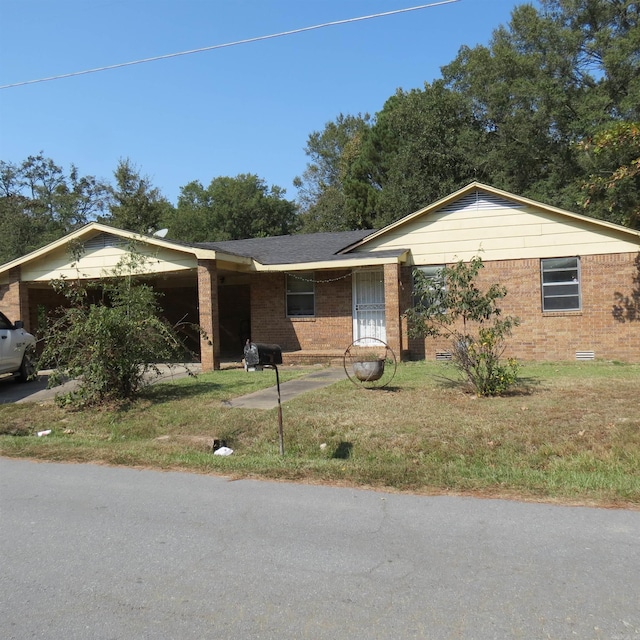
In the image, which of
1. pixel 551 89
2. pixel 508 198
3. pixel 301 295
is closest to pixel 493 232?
pixel 508 198

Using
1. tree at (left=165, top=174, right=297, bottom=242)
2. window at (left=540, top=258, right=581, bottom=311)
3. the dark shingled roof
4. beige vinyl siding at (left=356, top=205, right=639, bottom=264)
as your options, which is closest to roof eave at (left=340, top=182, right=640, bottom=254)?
beige vinyl siding at (left=356, top=205, right=639, bottom=264)

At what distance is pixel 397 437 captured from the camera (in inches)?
307

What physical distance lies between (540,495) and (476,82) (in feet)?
98.9

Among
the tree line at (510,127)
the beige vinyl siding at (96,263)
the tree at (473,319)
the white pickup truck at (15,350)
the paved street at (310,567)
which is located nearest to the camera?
the paved street at (310,567)

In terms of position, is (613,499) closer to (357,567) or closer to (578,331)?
(357,567)

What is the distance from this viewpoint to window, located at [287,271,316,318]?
1705 centimetres

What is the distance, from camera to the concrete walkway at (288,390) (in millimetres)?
9977

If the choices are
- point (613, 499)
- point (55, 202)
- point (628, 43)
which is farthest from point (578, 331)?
point (55, 202)

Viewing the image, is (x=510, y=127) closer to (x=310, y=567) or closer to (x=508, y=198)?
(x=508, y=198)

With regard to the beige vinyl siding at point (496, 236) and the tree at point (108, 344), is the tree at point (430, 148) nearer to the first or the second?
the beige vinyl siding at point (496, 236)

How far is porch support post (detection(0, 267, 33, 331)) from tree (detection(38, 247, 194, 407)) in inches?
301

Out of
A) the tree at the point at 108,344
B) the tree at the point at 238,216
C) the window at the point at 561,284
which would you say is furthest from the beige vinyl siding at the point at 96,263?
the tree at the point at 238,216

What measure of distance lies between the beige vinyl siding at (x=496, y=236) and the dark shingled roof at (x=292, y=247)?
1619mm

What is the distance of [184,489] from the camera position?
19.9ft
